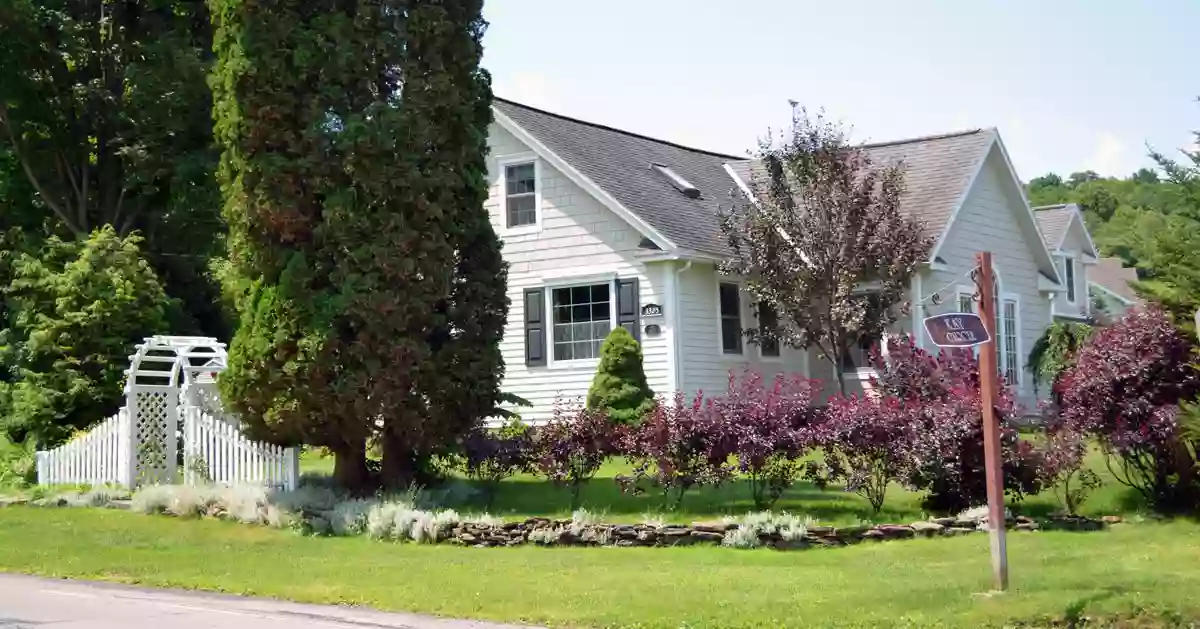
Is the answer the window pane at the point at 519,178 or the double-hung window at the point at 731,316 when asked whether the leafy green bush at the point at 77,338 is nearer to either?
the window pane at the point at 519,178

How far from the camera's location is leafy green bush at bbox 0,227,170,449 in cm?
2092

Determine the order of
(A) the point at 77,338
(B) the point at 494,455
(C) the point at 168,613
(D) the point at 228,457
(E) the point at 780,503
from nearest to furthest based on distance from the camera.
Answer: (C) the point at 168,613, (E) the point at 780,503, (B) the point at 494,455, (D) the point at 228,457, (A) the point at 77,338

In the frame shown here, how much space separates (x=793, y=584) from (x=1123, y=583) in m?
2.77

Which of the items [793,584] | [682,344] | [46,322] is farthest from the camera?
[682,344]

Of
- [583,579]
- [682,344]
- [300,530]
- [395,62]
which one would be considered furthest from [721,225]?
[583,579]

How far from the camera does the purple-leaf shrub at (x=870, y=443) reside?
49.5 feet

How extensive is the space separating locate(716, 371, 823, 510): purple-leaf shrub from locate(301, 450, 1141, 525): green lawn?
1.43 feet

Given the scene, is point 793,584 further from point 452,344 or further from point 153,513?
point 153,513

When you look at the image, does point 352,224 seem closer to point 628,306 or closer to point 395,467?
point 395,467

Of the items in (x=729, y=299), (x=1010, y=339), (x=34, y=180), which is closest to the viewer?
(x=729, y=299)

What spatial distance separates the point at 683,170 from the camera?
2969 cm

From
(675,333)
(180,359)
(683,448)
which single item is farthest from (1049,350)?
(180,359)

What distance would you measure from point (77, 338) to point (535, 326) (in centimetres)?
882

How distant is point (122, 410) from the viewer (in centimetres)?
1945
